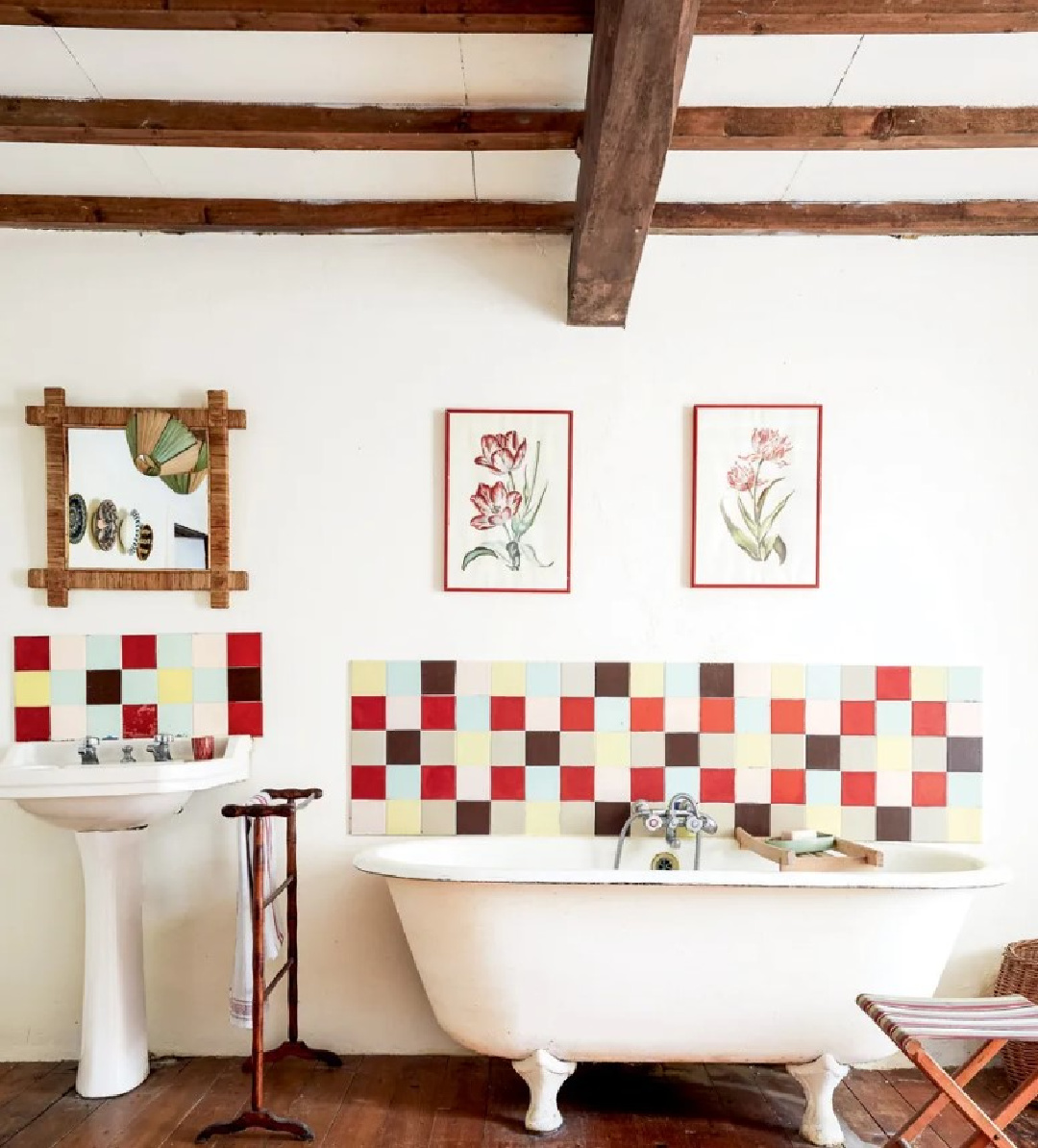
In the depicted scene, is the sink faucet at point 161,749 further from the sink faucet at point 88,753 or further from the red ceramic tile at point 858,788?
the red ceramic tile at point 858,788

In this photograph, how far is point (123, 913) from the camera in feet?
9.73

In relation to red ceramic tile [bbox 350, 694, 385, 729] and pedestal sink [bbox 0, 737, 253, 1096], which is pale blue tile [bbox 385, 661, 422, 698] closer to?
red ceramic tile [bbox 350, 694, 385, 729]

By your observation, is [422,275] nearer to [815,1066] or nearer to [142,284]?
[142,284]

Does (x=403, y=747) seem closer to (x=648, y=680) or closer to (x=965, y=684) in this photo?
(x=648, y=680)

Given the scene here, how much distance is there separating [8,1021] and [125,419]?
1.89 meters

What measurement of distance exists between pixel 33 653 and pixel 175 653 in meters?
0.44

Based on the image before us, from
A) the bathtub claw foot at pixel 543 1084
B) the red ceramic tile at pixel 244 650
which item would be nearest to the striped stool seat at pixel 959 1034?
the bathtub claw foot at pixel 543 1084

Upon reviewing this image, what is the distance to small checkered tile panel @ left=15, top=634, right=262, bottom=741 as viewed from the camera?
3.26m

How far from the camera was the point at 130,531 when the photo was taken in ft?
10.6

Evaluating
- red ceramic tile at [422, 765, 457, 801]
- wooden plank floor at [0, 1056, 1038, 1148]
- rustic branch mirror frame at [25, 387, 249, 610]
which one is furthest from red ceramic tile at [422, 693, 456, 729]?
wooden plank floor at [0, 1056, 1038, 1148]

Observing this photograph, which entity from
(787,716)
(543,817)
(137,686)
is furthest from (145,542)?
(787,716)

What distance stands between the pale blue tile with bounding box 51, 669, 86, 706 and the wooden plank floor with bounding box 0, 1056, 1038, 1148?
1.10m

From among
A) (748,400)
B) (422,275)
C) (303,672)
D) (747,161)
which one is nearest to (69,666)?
(303,672)

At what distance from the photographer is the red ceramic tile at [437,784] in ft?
10.7
